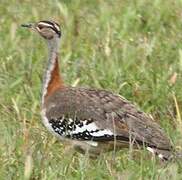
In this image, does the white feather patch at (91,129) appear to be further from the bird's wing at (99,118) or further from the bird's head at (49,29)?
the bird's head at (49,29)

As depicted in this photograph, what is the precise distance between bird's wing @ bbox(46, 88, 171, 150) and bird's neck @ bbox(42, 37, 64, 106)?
86 mm

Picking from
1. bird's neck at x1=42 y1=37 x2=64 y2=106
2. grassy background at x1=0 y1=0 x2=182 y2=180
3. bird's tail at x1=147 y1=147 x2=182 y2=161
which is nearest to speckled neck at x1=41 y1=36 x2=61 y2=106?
bird's neck at x1=42 y1=37 x2=64 y2=106

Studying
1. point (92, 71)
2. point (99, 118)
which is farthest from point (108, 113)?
point (92, 71)

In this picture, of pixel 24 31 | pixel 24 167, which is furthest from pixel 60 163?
pixel 24 31

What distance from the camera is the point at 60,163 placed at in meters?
6.43

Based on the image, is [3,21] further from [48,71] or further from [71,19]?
[48,71]

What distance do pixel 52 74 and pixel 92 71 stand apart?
0.89m

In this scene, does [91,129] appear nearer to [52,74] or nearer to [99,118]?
[99,118]

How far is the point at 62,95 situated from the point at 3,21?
2446 mm

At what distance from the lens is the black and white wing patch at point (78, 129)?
696 cm

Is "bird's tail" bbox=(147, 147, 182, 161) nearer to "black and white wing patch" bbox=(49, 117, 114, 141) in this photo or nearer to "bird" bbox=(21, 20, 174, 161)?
"bird" bbox=(21, 20, 174, 161)

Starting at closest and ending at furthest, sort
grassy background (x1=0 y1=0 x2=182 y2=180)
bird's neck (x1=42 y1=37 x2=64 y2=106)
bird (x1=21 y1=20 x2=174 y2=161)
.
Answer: grassy background (x1=0 y1=0 x2=182 y2=180), bird (x1=21 y1=20 x2=174 y2=161), bird's neck (x1=42 y1=37 x2=64 y2=106)

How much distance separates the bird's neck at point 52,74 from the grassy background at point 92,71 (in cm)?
26

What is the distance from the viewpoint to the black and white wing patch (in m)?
6.96
